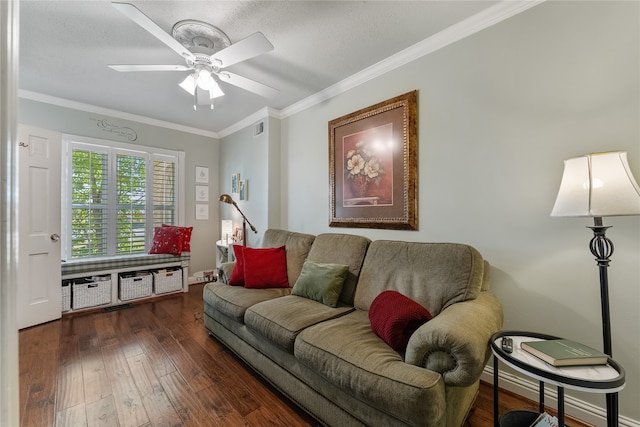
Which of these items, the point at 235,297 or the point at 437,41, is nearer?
the point at 437,41

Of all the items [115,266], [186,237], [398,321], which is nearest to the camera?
[398,321]

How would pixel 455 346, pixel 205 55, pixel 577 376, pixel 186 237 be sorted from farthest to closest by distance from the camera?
1. pixel 186 237
2. pixel 205 55
3. pixel 455 346
4. pixel 577 376

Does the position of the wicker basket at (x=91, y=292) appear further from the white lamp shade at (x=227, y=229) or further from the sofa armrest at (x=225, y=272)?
the sofa armrest at (x=225, y=272)

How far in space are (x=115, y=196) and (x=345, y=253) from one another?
11.1 feet

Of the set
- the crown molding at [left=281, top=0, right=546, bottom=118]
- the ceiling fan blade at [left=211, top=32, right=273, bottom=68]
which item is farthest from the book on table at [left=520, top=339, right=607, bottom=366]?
the ceiling fan blade at [left=211, top=32, right=273, bottom=68]

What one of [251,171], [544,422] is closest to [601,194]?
[544,422]

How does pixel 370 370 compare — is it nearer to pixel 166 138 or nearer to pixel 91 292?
pixel 91 292

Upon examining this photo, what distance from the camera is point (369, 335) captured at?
1593 mm

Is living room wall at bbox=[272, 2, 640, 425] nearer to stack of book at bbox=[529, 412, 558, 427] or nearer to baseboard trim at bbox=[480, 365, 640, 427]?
baseboard trim at bbox=[480, 365, 640, 427]

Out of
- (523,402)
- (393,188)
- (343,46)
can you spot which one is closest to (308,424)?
(523,402)

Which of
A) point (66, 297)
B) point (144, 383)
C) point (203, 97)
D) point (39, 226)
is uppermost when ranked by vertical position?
point (203, 97)

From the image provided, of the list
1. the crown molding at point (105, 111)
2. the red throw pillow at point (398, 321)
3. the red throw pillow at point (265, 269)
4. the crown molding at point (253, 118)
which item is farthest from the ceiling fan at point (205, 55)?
the crown molding at point (105, 111)

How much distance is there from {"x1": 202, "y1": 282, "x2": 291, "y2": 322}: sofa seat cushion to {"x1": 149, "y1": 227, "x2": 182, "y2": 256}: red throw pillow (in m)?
1.68

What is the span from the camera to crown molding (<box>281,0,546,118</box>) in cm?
181
